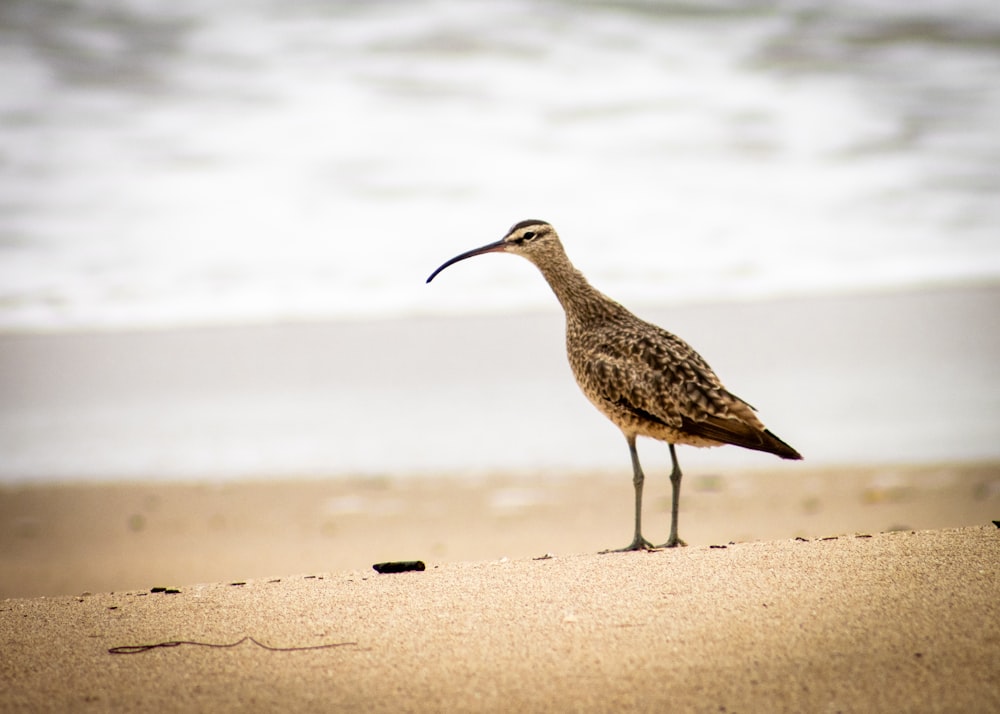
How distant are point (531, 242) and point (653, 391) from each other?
5.93 ft

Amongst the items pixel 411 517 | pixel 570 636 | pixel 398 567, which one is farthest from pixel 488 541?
pixel 570 636

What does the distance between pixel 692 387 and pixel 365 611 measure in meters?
2.60

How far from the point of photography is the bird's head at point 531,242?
7.30 m

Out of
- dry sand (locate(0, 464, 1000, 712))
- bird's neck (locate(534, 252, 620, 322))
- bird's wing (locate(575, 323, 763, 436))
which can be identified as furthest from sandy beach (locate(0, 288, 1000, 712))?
bird's neck (locate(534, 252, 620, 322))

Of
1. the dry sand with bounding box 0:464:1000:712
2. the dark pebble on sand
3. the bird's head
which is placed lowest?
the dark pebble on sand

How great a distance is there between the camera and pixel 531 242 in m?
7.36

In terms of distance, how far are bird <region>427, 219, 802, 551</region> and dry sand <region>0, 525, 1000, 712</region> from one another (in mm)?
1060

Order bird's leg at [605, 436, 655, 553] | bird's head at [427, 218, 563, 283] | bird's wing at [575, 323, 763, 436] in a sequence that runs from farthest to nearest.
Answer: bird's head at [427, 218, 563, 283], bird's wing at [575, 323, 763, 436], bird's leg at [605, 436, 655, 553]

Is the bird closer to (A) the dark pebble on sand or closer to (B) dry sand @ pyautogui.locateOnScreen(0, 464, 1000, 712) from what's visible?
(B) dry sand @ pyautogui.locateOnScreen(0, 464, 1000, 712)

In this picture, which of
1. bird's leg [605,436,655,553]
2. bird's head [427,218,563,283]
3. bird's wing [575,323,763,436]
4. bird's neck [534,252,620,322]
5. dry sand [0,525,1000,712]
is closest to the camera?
dry sand [0,525,1000,712]

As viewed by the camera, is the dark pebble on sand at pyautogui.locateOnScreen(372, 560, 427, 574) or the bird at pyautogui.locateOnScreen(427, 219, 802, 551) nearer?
the dark pebble on sand at pyautogui.locateOnScreen(372, 560, 427, 574)

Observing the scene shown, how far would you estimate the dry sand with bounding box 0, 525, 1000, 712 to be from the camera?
3.33 meters

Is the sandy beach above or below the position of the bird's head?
below

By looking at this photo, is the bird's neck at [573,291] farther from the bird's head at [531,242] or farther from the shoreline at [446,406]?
the shoreline at [446,406]
